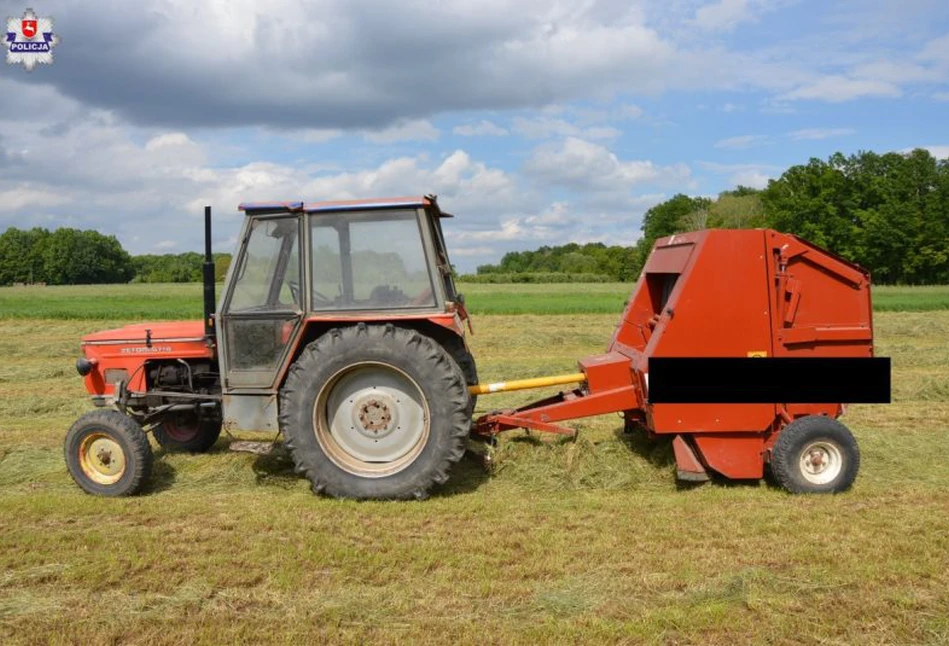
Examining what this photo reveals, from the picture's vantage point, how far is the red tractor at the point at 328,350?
588 cm

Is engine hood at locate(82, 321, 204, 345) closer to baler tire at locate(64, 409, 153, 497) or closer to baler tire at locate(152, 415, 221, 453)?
baler tire at locate(64, 409, 153, 497)

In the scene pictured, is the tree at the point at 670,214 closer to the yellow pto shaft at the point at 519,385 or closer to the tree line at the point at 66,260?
the tree line at the point at 66,260

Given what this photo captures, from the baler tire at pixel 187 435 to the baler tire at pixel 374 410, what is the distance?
6.27 feet

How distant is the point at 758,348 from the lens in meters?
6.14

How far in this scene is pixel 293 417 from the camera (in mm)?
5859

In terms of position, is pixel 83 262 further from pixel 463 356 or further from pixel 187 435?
pixel 463 356

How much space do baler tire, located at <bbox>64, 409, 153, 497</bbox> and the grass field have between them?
18 cm

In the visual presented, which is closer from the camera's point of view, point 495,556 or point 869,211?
point 495,556

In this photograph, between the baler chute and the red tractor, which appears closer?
the red tractor

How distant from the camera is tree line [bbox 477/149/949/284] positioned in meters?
55.4

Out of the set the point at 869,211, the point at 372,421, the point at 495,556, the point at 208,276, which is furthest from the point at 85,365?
the point at 869,211

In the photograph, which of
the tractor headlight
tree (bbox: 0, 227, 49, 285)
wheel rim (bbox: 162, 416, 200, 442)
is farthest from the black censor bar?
tree (bbox: 0, 227, 49, 285)

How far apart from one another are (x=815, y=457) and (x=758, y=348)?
901mm

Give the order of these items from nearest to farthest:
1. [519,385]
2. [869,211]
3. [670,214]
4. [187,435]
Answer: [519,385], [187,435], [869,211], [670,214]
